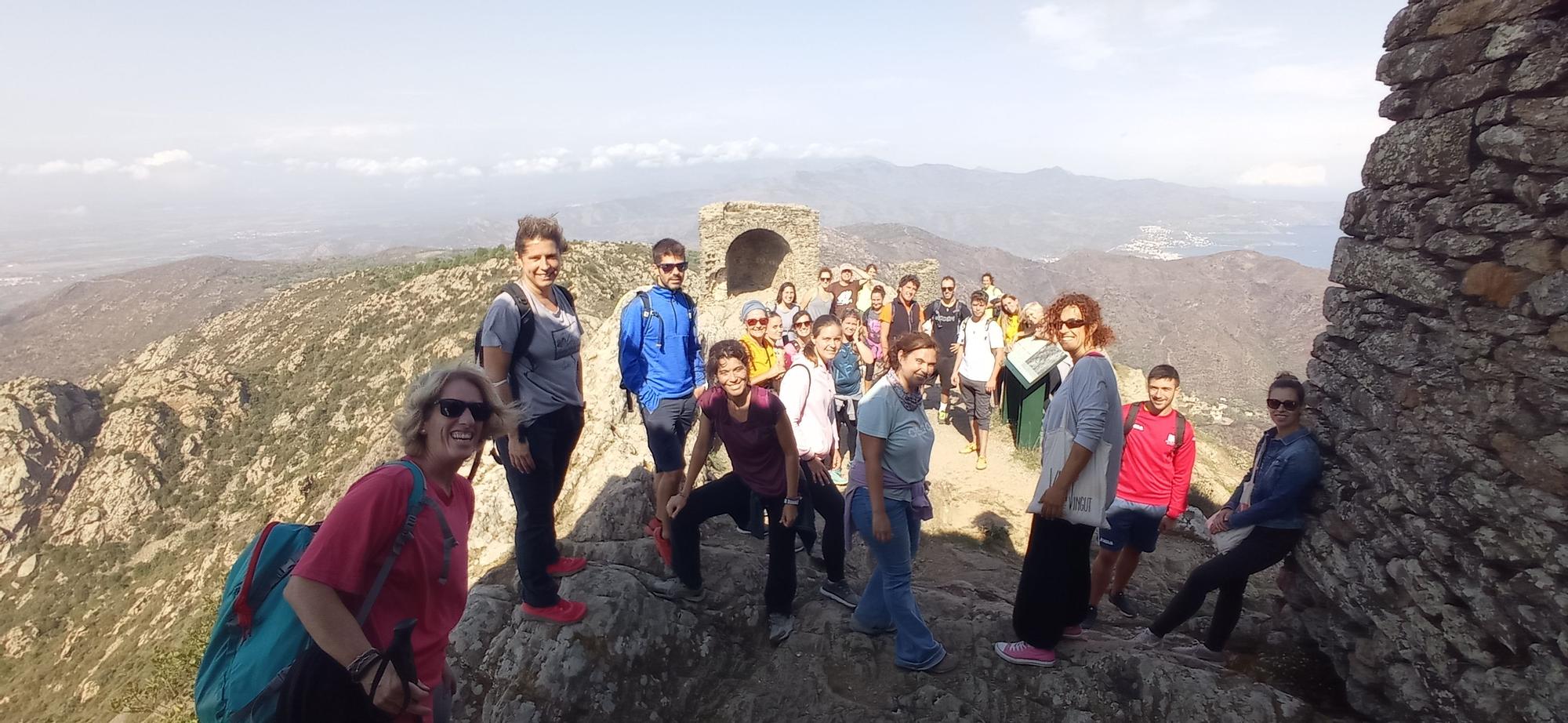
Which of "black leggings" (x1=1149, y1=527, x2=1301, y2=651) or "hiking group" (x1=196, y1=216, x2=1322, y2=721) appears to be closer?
"hiking group" (x1=196, y1=216, x2=1322, y2=721)

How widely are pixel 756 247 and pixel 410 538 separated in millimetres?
17299

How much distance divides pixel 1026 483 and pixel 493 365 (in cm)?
765

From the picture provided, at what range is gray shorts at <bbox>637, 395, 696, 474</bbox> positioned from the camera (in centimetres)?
485

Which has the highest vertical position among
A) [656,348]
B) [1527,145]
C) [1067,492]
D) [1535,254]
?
[1527,145]

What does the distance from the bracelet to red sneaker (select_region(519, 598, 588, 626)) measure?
2.46 metres

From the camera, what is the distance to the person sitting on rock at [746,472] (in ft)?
13.4

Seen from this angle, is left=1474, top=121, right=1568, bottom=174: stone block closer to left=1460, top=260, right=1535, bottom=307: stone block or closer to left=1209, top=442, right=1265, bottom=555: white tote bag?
left=1460, top=260, right=1535, bottom=307: stone block

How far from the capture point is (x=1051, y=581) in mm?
3961

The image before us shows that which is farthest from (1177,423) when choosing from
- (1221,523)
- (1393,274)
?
(1393,274)

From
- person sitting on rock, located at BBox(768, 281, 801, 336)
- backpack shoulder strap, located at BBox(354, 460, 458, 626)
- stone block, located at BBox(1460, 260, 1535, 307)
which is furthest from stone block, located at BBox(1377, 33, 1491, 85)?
person sitting on rock, located at BBox(768, 281, 801, 336)

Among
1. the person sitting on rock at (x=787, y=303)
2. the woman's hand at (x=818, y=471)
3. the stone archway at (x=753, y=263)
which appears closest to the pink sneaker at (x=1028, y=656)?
the woman's hand at (x=818, y=471)

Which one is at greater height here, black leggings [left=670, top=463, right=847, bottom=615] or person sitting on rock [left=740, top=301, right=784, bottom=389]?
person sitting on rock [left=740, top=301, right=784, bottom=389]

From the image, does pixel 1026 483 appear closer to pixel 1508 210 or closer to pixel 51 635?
pixel 1508 210

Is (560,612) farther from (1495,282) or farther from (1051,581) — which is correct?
(1495,282)
